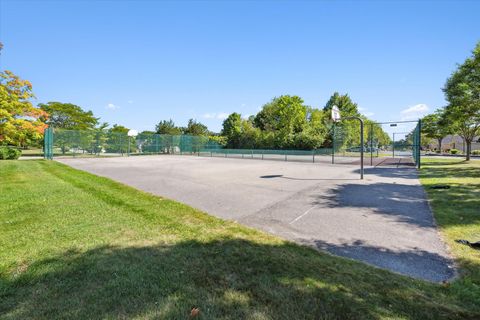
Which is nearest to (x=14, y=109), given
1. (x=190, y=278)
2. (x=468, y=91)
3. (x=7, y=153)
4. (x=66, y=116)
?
(x=7, y=153)

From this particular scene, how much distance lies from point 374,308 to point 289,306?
77cm

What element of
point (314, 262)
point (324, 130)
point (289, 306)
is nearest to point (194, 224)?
point (314, 262)

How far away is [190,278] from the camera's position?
2.70 m

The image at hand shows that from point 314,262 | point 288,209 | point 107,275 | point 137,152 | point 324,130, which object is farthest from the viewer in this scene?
point 324,130

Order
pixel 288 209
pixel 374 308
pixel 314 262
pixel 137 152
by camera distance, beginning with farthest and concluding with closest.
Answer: pixel 137 152 → pixel 288 209 → pixel 314 262 → pixel 374 308

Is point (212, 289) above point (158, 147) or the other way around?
the other way around

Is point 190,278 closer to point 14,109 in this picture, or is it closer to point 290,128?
point 14,109

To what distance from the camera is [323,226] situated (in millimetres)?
4699

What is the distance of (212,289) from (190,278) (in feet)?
1.07

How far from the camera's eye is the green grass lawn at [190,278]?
86.3 inches

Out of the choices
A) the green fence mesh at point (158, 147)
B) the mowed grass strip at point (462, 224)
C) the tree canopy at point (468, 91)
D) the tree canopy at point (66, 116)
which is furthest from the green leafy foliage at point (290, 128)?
the tree canopy at point (66, 116)

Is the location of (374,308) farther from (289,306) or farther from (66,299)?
(66,299)

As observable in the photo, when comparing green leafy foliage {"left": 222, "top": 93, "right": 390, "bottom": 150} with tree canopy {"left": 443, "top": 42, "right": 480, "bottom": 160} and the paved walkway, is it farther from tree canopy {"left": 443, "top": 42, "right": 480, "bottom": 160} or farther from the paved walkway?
the paved walkway

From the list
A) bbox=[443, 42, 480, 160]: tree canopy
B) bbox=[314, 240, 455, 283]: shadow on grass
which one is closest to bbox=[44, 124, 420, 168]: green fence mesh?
bbox=[443, 42, 480, 160]: tree canopy
